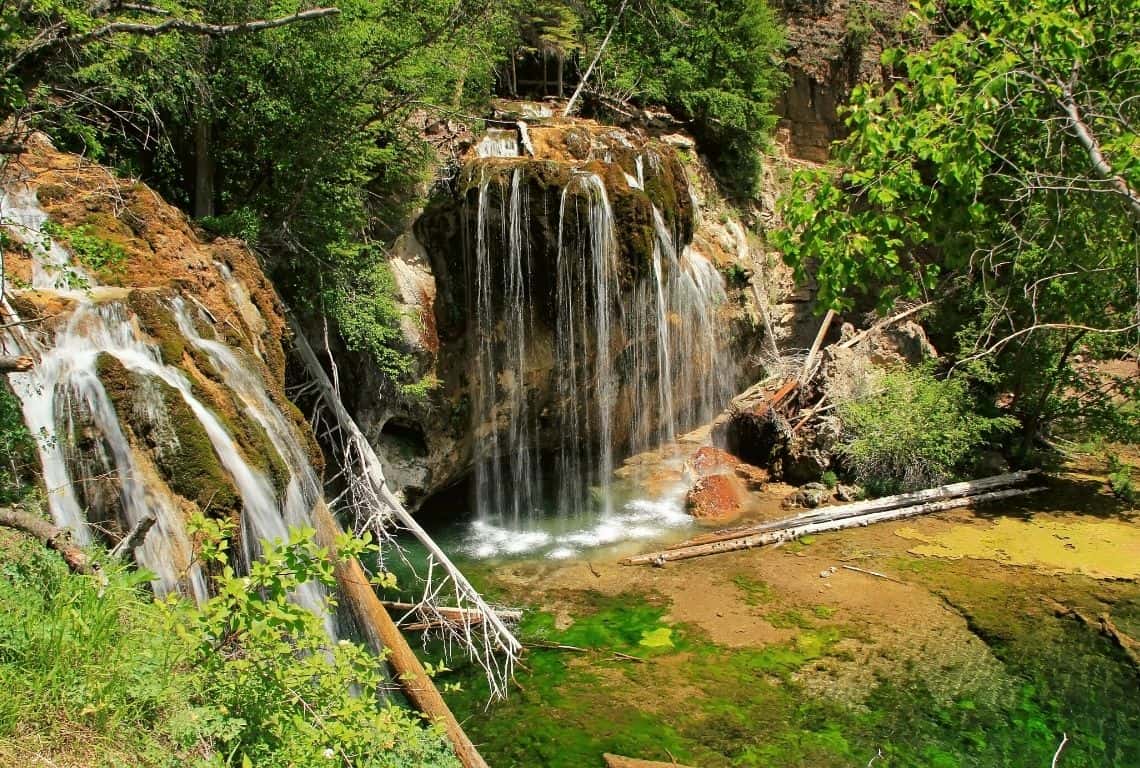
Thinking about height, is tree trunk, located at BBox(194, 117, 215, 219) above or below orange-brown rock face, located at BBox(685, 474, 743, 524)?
above

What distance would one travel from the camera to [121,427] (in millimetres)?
4566

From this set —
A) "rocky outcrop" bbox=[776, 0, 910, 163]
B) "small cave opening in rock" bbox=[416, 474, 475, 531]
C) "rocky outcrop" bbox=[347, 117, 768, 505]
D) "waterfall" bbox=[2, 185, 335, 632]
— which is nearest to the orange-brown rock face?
"rocky outcrop" bbox=[347, 117, 768, 505]

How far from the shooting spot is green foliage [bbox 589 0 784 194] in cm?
1550

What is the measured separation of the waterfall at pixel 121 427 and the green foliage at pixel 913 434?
8212 mm

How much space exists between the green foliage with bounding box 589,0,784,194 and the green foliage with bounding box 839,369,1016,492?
632 cm

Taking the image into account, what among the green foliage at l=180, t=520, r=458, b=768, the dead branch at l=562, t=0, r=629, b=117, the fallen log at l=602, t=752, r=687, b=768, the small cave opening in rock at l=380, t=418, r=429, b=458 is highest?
the dead branch at l=562, t=0, r=629, b=117

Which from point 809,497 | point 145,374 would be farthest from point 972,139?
point 809,497

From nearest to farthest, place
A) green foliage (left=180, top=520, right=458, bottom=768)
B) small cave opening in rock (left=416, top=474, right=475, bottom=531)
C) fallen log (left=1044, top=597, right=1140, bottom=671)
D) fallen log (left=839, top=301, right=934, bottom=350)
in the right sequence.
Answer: green foliage (left=180, top=520, right=458, bottom=768), fallen log (left=1044, top=597, right=1140, bottom=671), small cave opening in rock (left=416, top=474, right=475, bottom=531), fallen log (left=839, top=301, right=934, bottom=350)

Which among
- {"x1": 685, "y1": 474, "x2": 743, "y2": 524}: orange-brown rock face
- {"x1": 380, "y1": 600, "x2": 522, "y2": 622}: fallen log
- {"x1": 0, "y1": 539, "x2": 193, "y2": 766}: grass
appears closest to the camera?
{"x1": 0, "y1": 539, "x2": 193, "y2": 766}: grass

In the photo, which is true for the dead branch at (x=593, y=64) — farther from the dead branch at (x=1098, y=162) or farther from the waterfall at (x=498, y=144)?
the dead branch at (x=1098, y=162)

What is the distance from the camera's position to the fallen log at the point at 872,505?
9797mm

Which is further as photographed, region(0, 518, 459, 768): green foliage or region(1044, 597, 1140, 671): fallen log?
region(1044, 597, 1140, 671): fallen log

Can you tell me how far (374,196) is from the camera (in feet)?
33.4

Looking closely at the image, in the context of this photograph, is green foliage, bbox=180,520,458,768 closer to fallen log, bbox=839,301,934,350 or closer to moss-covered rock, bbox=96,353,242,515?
moss-covered rock, bbox=96,353,242,515
